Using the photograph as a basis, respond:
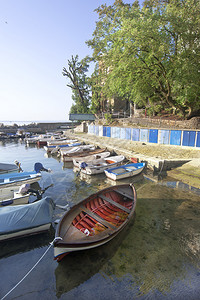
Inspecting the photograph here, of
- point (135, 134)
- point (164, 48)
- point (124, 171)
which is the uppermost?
point (164, 48)

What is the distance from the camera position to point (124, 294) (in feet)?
17.7

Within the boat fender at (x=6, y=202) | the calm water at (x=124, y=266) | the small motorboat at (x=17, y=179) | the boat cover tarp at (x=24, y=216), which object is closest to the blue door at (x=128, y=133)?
the small motorboat at (x=17, y=179)

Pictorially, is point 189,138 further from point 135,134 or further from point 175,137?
point 135,134

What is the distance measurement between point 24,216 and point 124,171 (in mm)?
10641

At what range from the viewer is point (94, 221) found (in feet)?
27.0

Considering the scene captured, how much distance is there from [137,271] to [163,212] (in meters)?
4.81

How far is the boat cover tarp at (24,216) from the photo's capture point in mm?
7387

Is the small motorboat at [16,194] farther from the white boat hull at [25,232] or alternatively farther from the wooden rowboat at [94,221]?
the wooden rowboat at [94,221]

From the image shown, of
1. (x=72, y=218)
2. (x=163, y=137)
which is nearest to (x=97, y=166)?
(x=72, y=218)

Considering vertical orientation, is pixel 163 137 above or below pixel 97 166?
above

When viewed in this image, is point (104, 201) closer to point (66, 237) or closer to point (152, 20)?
point (66, 237)

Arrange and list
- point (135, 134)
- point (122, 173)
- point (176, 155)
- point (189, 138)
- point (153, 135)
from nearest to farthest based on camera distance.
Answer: point (122, 173) < point (176, 155) < point (189, 138) < point (153, 135) < point (135, 134)

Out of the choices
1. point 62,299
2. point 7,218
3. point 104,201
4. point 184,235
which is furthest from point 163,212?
point 7,218

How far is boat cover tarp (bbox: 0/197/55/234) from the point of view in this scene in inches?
291
